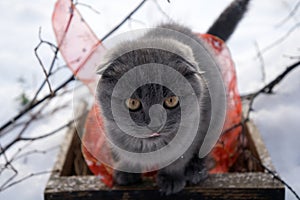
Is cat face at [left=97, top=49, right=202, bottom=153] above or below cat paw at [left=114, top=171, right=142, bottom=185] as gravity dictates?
above

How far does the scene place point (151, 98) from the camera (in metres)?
0.59

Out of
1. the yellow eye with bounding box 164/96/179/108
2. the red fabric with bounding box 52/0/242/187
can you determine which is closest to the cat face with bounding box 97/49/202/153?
the yellow eye with bounding box 164/96/179/108

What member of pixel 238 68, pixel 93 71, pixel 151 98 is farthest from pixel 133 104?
pixel 238 68

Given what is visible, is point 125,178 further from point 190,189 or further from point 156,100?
point 156,100

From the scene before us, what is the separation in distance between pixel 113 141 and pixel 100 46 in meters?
0.19

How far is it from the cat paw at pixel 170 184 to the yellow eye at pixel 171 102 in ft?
0.90

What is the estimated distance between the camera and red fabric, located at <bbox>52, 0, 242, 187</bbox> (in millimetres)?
865

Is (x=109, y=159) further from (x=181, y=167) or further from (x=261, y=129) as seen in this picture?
(x=261, y=129)

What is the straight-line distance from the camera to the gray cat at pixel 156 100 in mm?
594

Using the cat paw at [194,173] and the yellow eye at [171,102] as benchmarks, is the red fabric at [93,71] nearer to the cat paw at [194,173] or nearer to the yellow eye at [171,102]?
the cat paw at [194,173]

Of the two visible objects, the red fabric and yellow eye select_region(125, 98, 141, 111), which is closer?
yellow eye select_region(125, 98, 141, 111)

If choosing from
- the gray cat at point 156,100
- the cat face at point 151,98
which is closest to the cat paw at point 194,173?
the gray cat at point 156,100

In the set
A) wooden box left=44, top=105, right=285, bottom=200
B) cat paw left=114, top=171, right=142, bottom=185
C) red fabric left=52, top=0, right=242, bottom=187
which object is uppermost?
red fabric left=52, top=0, right=242, bottom=187

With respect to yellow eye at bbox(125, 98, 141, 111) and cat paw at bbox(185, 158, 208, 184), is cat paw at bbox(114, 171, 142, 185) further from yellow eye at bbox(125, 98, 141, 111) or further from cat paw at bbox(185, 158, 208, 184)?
yellow eye at bbox(125, 98, 141, 111)
